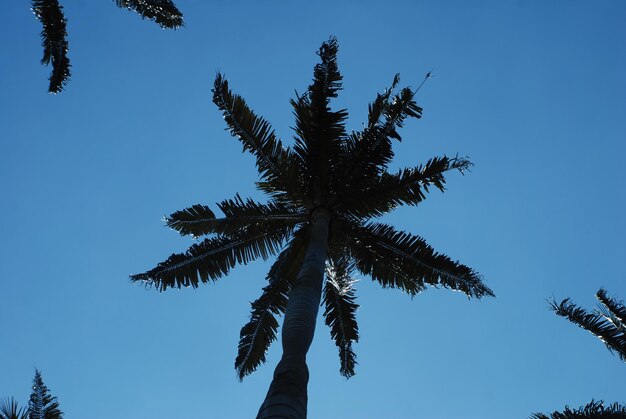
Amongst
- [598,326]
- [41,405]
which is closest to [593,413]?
[598,326]

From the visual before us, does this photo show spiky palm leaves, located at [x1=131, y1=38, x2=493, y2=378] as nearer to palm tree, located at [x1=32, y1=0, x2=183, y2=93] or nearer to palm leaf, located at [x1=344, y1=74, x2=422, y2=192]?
palm leaf, located at [x1=344, y1=74, x2=422, y2=192]

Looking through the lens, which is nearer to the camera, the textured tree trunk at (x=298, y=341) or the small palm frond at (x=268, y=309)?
the textured tree trunk at (x=298, y=341)

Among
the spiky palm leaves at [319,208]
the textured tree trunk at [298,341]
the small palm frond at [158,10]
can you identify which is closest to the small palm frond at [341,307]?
the spiky palm leaves at [319,208]

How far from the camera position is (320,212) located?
37.2 feet

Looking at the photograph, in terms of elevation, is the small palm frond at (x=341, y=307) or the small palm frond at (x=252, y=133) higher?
the small palm frond at (x=252, y=133)

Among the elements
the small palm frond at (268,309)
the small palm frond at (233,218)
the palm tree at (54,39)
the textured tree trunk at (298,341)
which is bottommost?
the textured tree trunk at (298,341)

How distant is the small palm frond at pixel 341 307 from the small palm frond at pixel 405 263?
546 mm

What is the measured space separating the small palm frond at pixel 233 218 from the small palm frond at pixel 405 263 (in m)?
1.55

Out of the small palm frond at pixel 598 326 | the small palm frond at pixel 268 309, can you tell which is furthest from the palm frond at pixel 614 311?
the small palm frond at pixel 268 309

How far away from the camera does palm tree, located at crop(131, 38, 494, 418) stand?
37.7 feet

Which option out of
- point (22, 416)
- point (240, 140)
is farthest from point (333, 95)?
point (22, 416)

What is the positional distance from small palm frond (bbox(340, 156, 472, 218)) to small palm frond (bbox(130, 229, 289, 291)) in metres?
1.94

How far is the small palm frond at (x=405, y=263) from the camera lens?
1141 centimetres

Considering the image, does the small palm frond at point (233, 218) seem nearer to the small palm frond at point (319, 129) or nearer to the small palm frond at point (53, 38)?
the small palm frond at point (319, 129)
